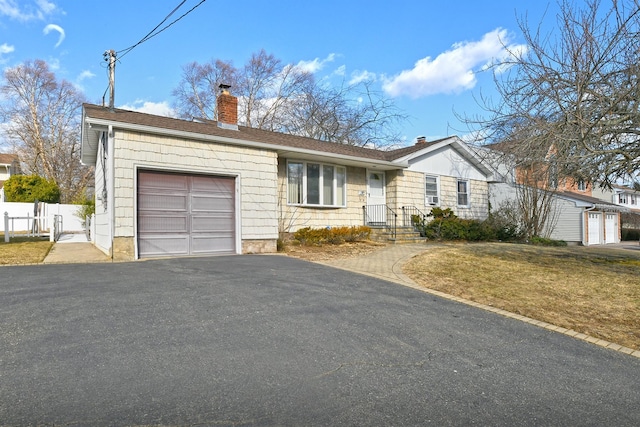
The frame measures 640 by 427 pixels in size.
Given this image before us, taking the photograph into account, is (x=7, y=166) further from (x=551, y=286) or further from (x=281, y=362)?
(x=551, y=286)

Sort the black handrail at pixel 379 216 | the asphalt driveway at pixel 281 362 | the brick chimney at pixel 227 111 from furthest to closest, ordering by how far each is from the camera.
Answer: the black handrail at pixel 379 216 < the brick chimney at pixel 227 111 < the asphalt driveway at pixel 281 362

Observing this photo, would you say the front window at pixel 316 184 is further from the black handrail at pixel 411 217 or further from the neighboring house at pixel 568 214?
the neighboring house at pixel 568 214

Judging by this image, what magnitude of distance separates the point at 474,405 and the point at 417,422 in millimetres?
595

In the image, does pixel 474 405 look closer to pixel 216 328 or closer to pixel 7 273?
pixel 216 328

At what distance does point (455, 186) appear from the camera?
19.0 meters

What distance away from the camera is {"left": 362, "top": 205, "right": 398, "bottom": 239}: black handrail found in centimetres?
1595

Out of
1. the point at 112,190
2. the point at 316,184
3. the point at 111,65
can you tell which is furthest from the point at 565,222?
the point at 111,65

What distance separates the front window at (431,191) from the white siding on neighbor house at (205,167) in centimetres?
832

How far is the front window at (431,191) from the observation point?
58.3 feet

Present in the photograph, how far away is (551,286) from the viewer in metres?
7.59

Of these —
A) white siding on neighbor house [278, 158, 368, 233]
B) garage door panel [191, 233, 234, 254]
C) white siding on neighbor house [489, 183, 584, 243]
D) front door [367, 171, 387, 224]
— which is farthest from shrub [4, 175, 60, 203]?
white siding on neighbor house [489, 183, 584, 243]

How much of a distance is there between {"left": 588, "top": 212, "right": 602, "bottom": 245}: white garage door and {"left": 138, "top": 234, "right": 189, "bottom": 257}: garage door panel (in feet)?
74.7

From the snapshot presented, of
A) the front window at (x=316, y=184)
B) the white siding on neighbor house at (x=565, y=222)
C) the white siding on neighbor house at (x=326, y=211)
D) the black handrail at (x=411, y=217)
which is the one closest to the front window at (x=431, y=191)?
the black handrail at (x=411, y=217)

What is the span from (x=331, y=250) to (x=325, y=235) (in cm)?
102
